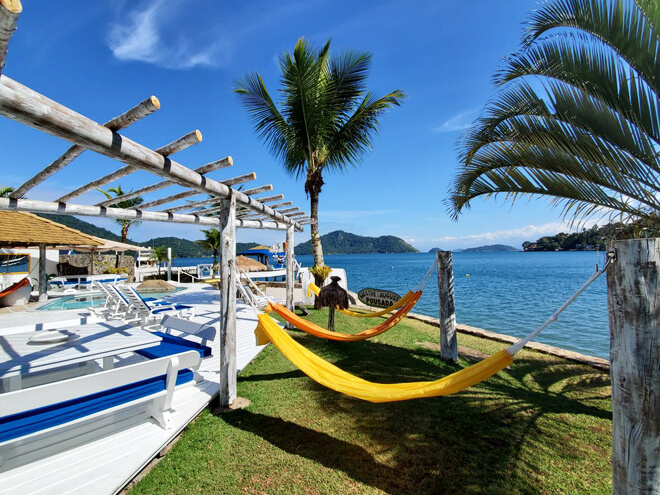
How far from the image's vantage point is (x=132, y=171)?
2455 mm

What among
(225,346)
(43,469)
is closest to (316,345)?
(225,346)

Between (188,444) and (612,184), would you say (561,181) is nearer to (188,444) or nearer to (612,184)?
(612,184)

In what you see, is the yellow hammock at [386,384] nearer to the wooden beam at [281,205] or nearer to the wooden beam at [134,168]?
the wooden beam at [134,168]

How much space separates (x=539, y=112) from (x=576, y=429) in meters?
3.13

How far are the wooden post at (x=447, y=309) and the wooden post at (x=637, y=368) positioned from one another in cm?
305

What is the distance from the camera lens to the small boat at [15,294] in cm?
796

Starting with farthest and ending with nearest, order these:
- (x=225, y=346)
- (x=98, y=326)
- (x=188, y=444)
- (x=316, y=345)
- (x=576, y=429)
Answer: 1. (x=316, y=345)
2. (x=98, y=326)
3. (x=225, y=346)
4. (x=576, y=429)
5. (x=188, y=444)

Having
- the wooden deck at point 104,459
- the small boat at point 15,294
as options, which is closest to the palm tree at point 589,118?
the wooden deck at point 104,459

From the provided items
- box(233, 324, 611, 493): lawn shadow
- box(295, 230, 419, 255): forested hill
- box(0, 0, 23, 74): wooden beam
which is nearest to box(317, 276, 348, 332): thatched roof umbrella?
box(233, 324, 611, 493): lawn shadow

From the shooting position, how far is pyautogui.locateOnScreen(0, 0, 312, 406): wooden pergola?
1.35 meters

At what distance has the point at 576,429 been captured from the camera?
9.12 feet

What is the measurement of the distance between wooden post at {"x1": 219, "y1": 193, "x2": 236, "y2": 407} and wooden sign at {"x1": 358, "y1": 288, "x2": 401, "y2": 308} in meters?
3.19

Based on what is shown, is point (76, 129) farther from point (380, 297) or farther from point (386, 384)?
point (380, 297)

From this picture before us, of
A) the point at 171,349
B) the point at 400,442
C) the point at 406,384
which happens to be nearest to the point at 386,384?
the point at 406,384
